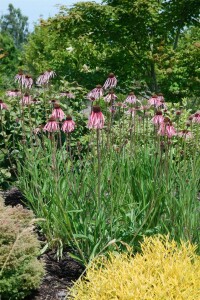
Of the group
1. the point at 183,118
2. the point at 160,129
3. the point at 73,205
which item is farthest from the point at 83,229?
the point at 183,118

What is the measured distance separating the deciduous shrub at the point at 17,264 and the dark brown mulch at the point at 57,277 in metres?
0.17

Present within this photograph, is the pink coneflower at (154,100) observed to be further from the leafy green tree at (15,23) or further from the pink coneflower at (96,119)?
the leafy green tree at (15,23)

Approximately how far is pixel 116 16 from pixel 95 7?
0.43 m

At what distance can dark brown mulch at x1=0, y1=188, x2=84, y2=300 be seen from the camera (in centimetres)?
351

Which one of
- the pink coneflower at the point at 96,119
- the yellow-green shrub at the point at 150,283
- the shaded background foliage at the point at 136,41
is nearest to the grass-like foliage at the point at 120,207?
the pink coneflower at the point at 96,119

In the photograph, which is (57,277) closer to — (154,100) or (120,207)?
(120,207)

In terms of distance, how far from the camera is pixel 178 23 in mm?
10211

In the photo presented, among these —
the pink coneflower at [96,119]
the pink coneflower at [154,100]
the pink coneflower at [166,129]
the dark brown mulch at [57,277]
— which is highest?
the pink coneflower at [154,100]

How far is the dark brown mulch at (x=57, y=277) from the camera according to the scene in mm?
3514

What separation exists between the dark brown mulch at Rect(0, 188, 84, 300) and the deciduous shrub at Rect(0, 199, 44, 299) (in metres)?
0.17

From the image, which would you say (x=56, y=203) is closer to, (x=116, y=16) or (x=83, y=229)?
(x=83, y=229)

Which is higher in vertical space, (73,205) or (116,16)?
(116,16)

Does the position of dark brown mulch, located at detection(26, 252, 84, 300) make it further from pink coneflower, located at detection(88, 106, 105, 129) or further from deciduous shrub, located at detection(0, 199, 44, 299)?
pink coneflower, located at detection(88, 106, 105, 129)

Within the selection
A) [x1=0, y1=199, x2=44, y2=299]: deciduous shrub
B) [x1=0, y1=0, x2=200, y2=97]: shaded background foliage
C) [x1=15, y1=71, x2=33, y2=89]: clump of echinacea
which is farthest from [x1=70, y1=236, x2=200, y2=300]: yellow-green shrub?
[x1=0, y1=0, x2=200, y2=97]: shaded background foliage
